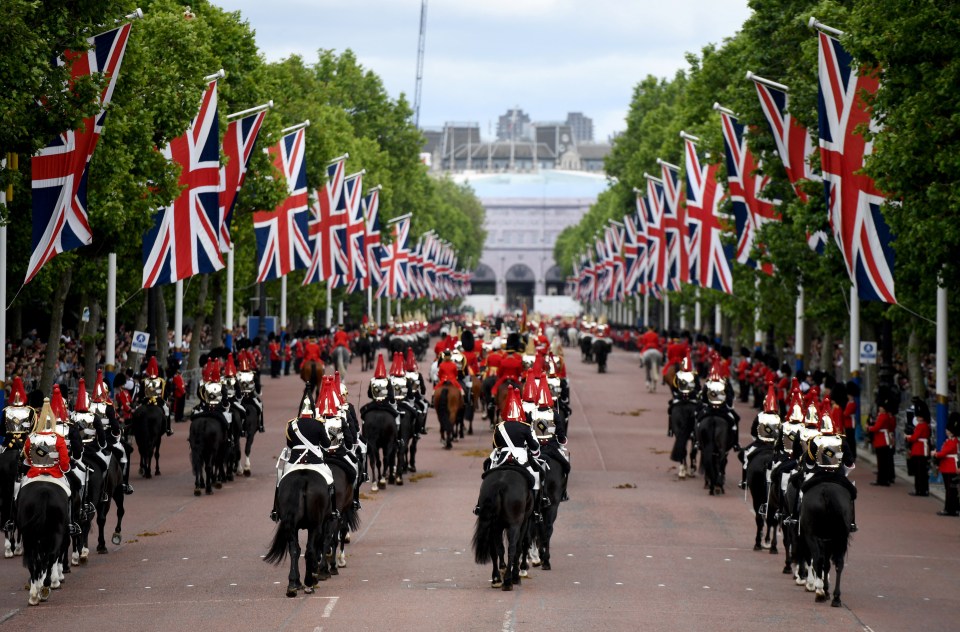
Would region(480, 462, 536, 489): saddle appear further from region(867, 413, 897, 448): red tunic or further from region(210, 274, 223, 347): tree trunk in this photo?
region(210, 274, 223, 347): tree trunk

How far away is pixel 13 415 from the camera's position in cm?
2069

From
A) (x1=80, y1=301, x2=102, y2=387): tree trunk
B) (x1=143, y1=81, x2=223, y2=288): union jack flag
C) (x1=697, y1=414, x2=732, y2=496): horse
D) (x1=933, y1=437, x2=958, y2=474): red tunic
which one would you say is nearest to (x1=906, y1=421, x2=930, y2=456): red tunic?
(x1=933, y1=437, x2=958, y2=474): red tunic

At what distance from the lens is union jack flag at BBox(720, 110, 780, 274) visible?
4059 centimetres

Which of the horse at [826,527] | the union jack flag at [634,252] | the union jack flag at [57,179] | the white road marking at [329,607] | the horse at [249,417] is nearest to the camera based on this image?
the white road marking at [329,607]

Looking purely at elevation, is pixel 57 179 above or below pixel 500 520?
above

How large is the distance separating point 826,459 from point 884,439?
12.5 meters

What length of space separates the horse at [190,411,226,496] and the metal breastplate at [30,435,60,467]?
30.0 ft

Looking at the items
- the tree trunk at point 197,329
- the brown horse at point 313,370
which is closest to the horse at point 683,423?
the brown horse at point 313,370

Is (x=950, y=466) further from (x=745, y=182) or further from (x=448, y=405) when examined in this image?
(x=745, y=182)

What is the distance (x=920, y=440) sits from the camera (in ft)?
95.3

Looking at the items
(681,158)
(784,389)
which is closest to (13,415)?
(784,389)

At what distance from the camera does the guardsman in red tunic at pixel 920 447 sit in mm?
28984

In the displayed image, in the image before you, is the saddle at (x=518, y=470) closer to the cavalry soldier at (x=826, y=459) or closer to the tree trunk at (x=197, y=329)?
the cavalry soldier at (x=826, y=459)

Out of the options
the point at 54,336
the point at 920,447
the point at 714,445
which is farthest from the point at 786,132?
the point at 54,336
